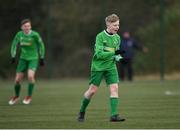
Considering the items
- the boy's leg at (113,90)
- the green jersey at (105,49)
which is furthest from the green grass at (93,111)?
the green jersey at (105,49)

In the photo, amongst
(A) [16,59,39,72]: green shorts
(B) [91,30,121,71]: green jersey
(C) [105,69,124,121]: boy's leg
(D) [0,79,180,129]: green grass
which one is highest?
(B) [91,30,121,71]: green jersey

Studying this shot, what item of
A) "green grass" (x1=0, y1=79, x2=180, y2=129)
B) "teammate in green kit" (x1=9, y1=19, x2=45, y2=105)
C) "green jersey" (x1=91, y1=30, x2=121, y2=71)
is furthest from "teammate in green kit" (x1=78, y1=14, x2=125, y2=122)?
"teammate in green kit" (x1=9, y1=19, x2=45, y2=105)

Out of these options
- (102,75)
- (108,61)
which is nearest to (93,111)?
(102,75)

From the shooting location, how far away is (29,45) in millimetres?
17906

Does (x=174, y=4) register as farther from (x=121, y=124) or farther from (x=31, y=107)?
(x=121, y=124)

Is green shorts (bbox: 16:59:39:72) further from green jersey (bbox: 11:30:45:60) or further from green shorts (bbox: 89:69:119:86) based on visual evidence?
green shorts (bbox: 89:69:119:86)

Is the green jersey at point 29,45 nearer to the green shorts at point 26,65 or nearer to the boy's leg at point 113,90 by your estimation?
the green shorts at point 26,65

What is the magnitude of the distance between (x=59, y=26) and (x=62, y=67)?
2.80m

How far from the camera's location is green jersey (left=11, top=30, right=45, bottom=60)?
58.5 feet

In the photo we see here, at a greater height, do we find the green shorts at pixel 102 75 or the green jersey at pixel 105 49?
the green jersey at pixel 105 49

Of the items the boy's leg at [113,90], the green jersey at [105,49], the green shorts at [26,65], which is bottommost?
the boy's leg at [113,90]

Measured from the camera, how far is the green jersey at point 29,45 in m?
17.8

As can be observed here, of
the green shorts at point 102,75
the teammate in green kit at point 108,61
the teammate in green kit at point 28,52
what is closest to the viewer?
the teammate in green kit at point 108,61

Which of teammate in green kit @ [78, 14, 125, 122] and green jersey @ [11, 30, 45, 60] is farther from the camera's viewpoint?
green jersey @ [11, 30, 45, 60]
